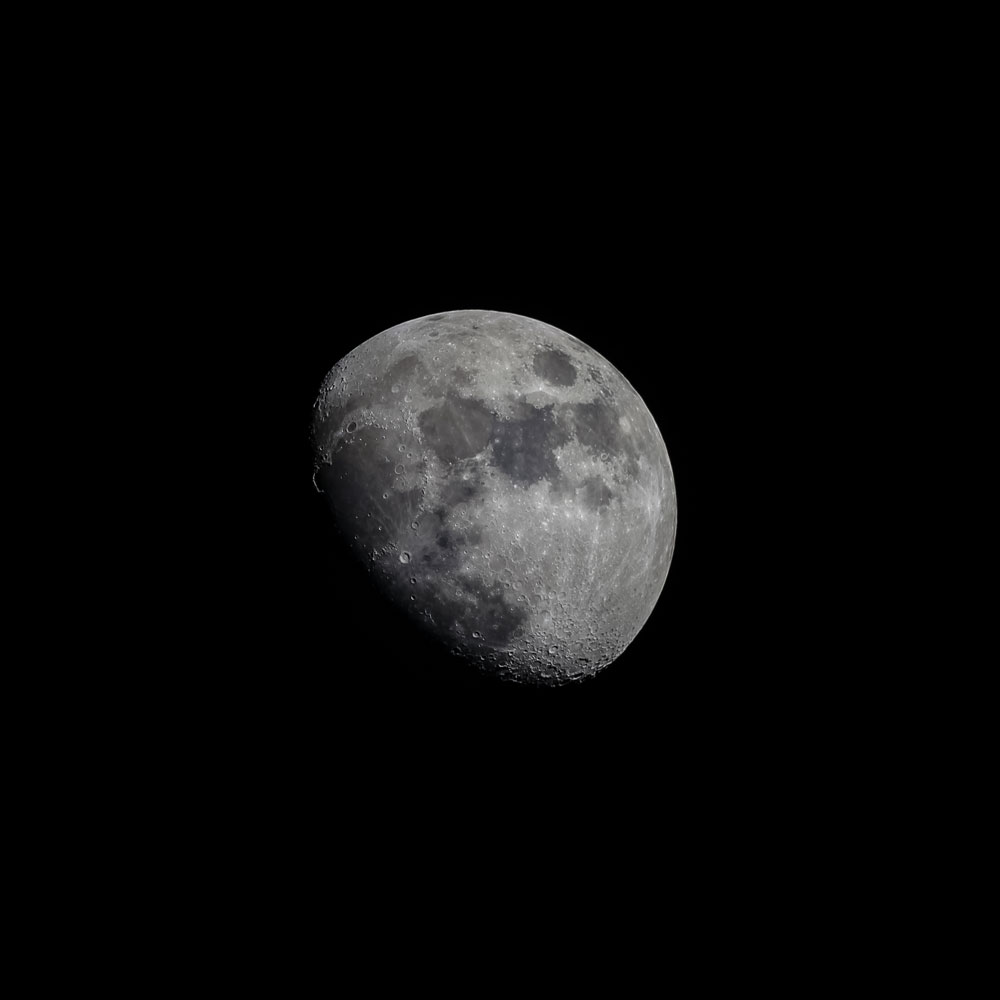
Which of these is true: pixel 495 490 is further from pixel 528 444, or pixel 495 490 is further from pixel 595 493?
pixel 595 493

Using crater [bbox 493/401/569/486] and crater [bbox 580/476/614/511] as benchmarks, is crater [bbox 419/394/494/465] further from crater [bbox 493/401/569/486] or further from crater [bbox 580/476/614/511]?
crater [bbox 580/476/614/511]

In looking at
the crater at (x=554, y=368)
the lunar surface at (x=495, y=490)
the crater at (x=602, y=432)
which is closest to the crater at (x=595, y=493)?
the lunar surface at (x=495, y=490)

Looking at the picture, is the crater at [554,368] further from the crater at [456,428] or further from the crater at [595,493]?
the crater at [595,493]

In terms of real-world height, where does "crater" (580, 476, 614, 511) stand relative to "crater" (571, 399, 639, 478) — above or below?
below

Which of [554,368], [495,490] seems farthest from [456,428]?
[554,368]

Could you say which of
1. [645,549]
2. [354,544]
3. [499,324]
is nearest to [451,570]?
[354,544]

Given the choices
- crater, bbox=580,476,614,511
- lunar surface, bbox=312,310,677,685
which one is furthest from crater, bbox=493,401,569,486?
crater, bbox=580,476,614,511

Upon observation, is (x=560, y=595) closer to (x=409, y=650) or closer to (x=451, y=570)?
(x=451, y=570)

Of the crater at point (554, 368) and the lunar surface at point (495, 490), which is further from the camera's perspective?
the crater at point (554, 368)
